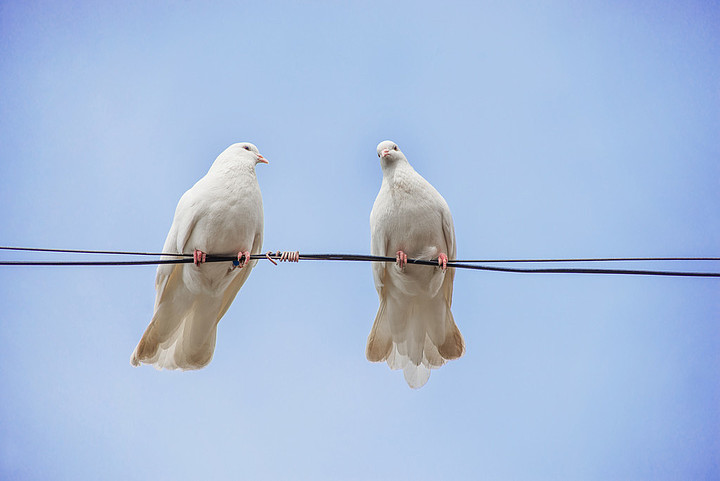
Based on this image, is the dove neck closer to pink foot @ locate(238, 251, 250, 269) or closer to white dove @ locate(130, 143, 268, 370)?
white dove @ locate(130, 143, 268, 370)

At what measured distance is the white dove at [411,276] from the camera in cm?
657

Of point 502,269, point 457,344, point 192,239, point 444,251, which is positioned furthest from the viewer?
point 457,344

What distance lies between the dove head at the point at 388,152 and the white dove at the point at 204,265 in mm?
1400

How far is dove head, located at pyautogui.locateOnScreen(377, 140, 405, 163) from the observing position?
22.8 ft

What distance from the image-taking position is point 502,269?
4840 millimetres

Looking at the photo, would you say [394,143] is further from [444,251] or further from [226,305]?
[226,305]

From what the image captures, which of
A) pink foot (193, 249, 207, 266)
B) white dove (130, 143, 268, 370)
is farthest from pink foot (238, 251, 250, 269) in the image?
pink foot (193, 249, 207, 266)

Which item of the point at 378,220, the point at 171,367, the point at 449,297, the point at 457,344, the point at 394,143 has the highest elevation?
the point at 394,143

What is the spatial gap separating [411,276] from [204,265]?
2104 mm

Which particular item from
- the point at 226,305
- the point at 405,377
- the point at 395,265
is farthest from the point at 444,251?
the point at 226,305

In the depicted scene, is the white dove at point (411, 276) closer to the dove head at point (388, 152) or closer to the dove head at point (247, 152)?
the dove head at point (388, 152)

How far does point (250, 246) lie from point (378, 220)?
4.43 ft

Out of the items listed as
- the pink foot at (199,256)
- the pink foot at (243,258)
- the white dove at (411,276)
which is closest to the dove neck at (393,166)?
the white dove at (411,276)

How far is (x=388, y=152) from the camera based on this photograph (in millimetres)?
6941
